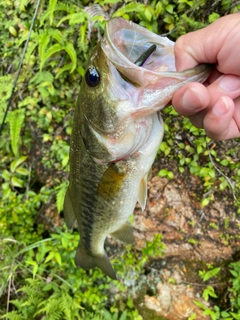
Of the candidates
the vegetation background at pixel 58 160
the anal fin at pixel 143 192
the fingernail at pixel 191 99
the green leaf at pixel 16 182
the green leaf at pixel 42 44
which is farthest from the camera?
the green leaf at pixel 16 182

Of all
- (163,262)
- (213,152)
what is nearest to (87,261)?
(163,262)

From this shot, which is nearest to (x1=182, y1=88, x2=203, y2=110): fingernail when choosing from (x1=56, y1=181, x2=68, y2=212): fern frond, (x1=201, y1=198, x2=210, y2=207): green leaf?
(x1=201, y1=198, x2=210, y2=207): green leaf

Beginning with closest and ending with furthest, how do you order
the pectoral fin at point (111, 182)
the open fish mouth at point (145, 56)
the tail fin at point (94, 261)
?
the open fish mouth at point (145, 56)
the pectoral fin at point (111, 182)
the tail fin at point (94, 261)

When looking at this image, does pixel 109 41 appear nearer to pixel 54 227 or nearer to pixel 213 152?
pixel 213 152

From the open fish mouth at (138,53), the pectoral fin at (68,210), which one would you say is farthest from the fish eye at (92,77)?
the pectoral fin at (68,210)

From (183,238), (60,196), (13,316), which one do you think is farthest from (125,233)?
(13,316)

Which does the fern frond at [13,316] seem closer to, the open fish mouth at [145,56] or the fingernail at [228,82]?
the open fish mouth at [145,56]

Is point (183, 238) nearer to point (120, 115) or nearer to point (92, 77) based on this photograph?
point (120, 115)

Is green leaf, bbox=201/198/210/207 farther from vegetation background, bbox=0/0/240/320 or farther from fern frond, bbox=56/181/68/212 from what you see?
Result: fern frond, bbox=56/181/68/212

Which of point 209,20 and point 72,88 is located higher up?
point 209,20
